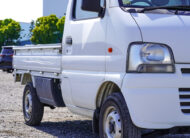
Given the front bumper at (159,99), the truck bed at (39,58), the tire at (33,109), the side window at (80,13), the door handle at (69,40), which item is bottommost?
the tire at (33,109)

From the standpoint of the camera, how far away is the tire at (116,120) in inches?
213

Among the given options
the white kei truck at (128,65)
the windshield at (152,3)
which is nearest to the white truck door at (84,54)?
the white kei truck at (128,65)

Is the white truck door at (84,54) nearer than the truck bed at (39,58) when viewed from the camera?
Yes

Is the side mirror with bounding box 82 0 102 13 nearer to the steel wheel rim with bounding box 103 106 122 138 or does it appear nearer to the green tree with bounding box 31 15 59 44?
the steel wheel rim with bounding box 103 106 122 138

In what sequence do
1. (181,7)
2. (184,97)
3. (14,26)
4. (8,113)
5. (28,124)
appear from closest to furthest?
(184,97)
(181,7)
(28,124)
(8,113)
(14,26)

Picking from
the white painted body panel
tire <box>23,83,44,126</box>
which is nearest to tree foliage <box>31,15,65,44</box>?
tire <box>23,83,44,126</box>

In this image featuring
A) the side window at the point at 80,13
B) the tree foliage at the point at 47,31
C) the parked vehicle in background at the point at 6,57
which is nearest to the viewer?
the side window at the point at 80,13

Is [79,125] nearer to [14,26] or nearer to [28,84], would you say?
[28,84]

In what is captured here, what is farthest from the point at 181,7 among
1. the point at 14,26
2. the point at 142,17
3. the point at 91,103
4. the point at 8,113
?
the point at 14,26

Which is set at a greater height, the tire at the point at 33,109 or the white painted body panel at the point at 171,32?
the white painted body panel at the point at 171,32

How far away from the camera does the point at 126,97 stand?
5316mm

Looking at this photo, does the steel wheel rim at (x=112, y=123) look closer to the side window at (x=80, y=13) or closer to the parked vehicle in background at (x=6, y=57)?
the side window at (x=80, y=13)

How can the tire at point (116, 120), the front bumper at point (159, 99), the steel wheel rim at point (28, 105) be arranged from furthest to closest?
the steel wheel rim at point (28, 105), the tire at point (116, 120), the front bumper at point (159, 99)

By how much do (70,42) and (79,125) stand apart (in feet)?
8.57
